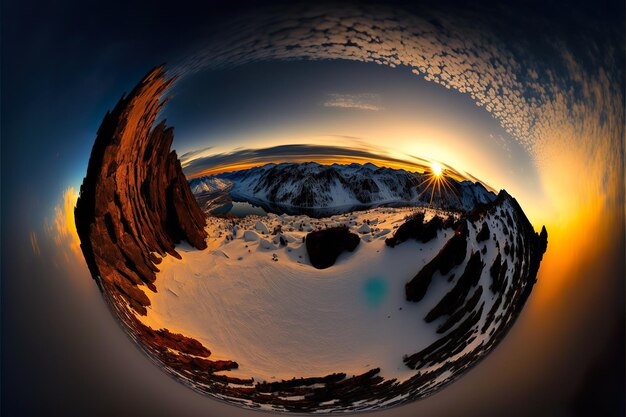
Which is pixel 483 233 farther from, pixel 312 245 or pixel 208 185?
pixel 208 185

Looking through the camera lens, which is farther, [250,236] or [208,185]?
[208,185]

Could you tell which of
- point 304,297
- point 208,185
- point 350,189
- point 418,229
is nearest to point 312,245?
point 304,297

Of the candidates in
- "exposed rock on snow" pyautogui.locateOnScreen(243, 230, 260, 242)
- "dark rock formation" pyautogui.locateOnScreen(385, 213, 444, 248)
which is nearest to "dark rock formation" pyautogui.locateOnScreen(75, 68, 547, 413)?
"dark rock formation" pyautogui.locateOnScreen(385, 213, 444, 248)

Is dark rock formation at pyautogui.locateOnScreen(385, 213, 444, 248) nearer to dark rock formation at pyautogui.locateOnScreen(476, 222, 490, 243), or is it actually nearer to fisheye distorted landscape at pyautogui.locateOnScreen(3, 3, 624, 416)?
fisheye distorted landscape at pyautogui.locateOnScreen(3, 3, 624, 416)

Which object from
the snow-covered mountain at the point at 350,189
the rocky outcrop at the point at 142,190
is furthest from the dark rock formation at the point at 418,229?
the rocky outcrop at the point at 142,190

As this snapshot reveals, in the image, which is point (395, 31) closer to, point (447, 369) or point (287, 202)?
point (287, 202)

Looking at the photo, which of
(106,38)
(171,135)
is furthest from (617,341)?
(106,38)

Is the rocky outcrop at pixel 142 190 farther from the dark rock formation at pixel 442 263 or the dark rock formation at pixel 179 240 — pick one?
the dark rock formation at pixel 442 263

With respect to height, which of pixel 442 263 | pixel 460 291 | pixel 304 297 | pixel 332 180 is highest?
pixel 332 180
